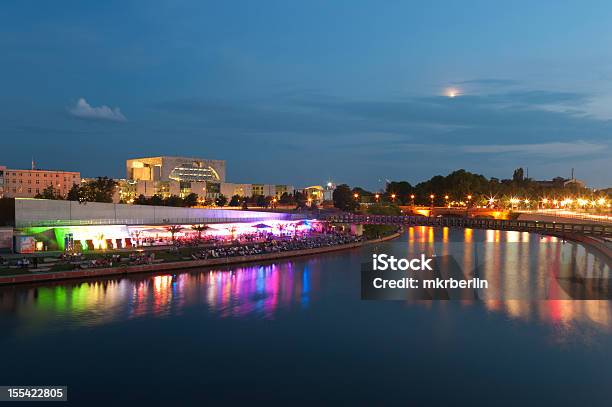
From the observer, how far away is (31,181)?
2916 inches

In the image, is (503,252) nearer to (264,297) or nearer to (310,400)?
(264,297)

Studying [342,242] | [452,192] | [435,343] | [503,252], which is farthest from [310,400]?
[452,192]

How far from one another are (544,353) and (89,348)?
12.0m

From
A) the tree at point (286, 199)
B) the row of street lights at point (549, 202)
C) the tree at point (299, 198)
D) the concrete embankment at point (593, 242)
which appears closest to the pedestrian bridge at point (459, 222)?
the concrete embankment at point (593, 242)

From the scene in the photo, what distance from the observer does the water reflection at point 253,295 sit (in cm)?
1664

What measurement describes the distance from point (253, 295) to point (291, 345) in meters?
5.81

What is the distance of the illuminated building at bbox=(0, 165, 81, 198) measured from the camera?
233ft

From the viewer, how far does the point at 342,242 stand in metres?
35.5

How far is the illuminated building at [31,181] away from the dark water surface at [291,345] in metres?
56.8

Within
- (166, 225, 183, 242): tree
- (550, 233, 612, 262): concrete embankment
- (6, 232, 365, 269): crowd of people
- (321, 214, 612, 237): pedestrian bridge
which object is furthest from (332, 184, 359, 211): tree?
(166, 225, 183, 242): tree

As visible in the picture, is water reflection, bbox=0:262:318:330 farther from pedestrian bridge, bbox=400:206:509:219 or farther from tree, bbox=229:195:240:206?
tree, bbox=229:195:240:206

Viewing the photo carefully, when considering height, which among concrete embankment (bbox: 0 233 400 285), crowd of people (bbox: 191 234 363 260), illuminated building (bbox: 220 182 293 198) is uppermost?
illuminated building (bbox: 220 182 293 198)

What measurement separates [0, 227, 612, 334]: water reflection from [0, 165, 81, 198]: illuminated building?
53147 millimetres

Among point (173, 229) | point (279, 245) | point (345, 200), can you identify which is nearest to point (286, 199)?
point (345, 200)
